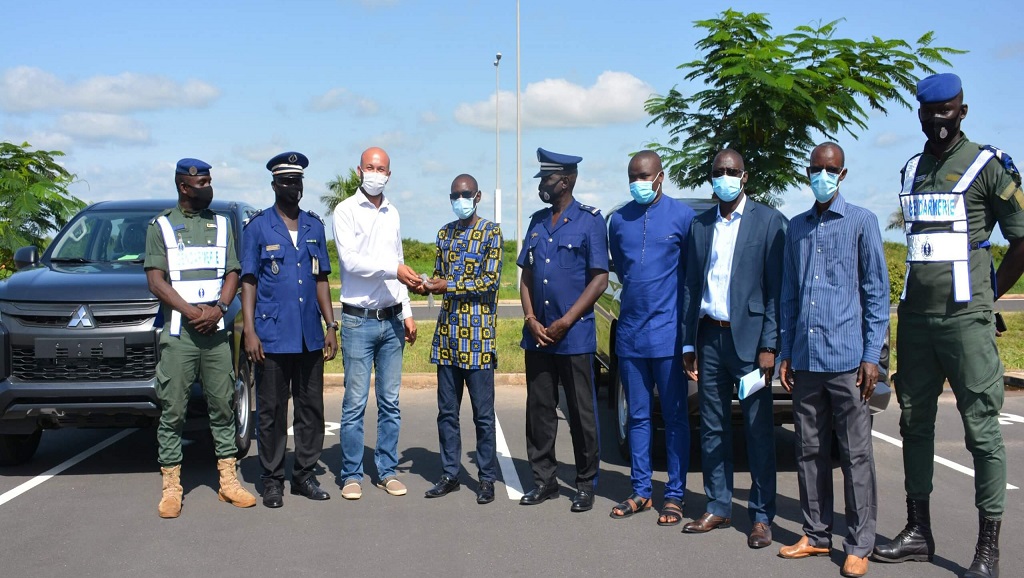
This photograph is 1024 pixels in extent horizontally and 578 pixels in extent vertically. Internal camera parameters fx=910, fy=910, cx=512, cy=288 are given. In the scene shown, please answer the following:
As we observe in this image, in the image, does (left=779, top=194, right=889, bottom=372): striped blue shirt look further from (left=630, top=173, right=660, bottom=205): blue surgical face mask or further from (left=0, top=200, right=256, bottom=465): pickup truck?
(left=0, top=200, right=256, bottom=465): pickup truck

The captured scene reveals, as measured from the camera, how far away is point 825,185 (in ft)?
16.0

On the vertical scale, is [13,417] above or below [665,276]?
below

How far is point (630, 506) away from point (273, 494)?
231cm

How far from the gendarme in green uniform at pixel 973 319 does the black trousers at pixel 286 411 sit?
3.73 m

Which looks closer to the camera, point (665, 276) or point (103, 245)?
point (665, 276)

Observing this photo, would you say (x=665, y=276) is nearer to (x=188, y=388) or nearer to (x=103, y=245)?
(x=188, y=388)

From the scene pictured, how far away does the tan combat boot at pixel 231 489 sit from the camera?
19.4 feet

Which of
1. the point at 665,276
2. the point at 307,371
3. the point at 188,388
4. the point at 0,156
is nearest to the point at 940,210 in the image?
the point at 665,276

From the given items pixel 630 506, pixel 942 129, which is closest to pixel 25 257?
pixel 630 506

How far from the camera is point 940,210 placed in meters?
4.71

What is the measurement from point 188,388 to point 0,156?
30.7ft

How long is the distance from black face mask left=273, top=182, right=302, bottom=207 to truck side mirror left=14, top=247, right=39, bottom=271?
2.49 m

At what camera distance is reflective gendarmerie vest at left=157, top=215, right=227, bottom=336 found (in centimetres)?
582

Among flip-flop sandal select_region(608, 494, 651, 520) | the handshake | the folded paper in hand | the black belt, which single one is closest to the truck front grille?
the black belt
